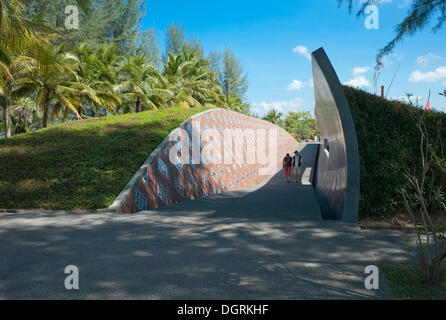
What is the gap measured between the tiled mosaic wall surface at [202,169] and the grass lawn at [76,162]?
2.36ft

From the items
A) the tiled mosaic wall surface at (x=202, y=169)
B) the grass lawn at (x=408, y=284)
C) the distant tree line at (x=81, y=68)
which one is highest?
the distant tree line at (x=81, y=68)

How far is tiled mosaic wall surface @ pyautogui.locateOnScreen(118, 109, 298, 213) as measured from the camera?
34.6ft

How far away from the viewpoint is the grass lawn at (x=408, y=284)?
141 inches

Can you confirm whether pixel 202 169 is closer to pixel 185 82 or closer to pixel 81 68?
pixel 81 68

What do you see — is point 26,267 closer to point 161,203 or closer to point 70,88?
point 161,203

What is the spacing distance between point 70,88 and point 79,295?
22420mm

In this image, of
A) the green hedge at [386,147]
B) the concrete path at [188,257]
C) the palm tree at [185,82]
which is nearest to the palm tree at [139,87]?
the palm tree at [185,82]

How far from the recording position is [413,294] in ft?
11.9

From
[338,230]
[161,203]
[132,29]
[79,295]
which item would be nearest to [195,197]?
[161,203]

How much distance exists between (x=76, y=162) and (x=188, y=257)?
8566mm

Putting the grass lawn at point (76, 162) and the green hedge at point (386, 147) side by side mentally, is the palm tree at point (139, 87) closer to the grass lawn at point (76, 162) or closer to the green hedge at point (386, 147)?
the grass lawn at point (76, 162)

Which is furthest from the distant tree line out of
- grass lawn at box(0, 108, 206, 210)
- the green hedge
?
the green hedge

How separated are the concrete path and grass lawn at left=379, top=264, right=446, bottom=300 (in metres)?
0.17

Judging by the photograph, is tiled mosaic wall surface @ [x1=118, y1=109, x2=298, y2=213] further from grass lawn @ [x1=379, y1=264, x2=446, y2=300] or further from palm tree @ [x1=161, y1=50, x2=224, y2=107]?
palm tree @ [x1=161, y1=50, x2=224, y2=107]
